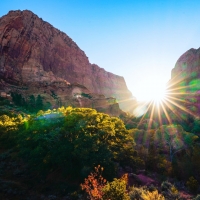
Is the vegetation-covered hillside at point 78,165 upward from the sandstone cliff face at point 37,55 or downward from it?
downward

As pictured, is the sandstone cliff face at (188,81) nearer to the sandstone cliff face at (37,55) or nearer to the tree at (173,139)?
the tree at (173,139)

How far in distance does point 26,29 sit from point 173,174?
338ft

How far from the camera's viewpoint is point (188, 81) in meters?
91.1

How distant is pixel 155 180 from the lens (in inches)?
770

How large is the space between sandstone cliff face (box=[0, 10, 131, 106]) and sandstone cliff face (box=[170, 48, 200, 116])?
5685cm

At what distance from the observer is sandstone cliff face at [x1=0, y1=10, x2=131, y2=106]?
88312mm

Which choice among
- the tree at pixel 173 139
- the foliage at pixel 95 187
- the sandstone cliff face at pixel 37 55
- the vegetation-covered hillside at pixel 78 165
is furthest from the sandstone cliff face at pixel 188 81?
the sandstone cliff face at pixel 37 55

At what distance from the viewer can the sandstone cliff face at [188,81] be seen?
216 ft

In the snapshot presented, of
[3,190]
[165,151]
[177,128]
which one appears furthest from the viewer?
[177,128]

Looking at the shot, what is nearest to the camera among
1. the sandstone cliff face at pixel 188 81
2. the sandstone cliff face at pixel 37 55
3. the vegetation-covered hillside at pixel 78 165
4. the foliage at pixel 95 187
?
the foliage at pixel 95 187

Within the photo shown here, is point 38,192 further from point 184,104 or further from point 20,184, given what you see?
point 184,104

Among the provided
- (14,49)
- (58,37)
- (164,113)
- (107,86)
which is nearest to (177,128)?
(164,113)

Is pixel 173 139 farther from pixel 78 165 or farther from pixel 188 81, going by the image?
pixel 188 81

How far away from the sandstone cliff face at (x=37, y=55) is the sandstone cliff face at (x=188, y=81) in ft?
187
